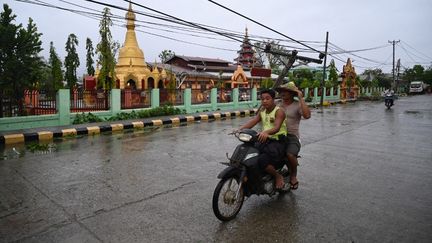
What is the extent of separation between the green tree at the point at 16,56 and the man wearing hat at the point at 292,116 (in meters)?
10.5

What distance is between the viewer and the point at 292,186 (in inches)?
178

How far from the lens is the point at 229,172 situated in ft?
11.7

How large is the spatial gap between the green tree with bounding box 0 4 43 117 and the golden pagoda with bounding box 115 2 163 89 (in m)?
14.1

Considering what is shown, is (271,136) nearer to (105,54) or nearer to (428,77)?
(105,54)

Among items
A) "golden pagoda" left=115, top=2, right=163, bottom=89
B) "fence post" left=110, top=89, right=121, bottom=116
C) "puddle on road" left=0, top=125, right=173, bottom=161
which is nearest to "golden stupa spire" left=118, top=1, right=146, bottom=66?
"golden pagoda" left=115, top=2, right=163, bottom=89

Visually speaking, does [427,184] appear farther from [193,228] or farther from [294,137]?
[193,228]

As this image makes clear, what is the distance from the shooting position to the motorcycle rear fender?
3.53 m

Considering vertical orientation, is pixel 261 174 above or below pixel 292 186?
above

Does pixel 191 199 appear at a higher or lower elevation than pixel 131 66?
lower

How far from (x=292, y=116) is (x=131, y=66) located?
2404 cm

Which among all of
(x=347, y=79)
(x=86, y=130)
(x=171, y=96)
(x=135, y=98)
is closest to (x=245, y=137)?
(x=86, y=130)

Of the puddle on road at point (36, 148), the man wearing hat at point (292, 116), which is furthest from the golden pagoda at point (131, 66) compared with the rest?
the man wearing hat at point (292, 116)

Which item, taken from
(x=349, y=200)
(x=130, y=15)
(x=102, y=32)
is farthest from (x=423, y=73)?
(x=349, y=200)

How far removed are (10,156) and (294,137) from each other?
252 inches
